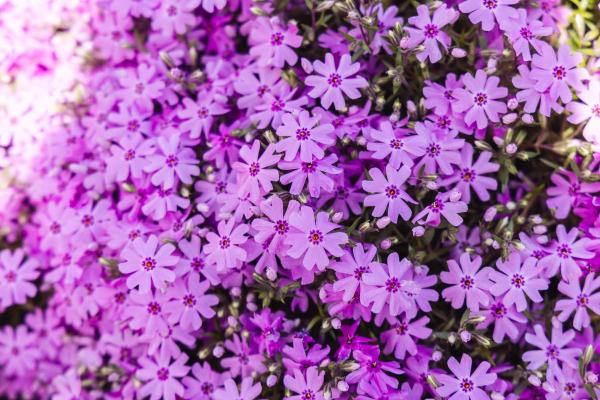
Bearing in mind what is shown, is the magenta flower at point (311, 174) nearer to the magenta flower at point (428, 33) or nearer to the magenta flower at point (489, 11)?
the magenta flower at point (428, 33)

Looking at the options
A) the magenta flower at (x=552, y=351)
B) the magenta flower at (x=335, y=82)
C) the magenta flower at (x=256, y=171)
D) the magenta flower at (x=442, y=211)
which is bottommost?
the magenta flower at (x=552, y=351)

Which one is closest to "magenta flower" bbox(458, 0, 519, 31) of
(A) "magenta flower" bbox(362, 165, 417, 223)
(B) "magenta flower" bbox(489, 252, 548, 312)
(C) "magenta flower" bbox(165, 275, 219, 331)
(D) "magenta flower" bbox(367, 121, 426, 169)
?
(D) "magenta flower" bbox(367, 121, 426, 169)

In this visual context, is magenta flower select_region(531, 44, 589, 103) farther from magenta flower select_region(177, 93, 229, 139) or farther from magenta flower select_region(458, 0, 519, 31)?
magenta flower select_region(177, 93, 229, 139)

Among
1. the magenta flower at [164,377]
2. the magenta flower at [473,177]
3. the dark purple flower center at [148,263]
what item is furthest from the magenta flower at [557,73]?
the magenta flower at [164,377]

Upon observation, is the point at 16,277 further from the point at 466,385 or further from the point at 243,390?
the point at 466,385

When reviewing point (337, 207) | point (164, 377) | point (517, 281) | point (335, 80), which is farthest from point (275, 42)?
point (164, 377)

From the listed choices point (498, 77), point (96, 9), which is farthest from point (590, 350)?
point (96, 9)
